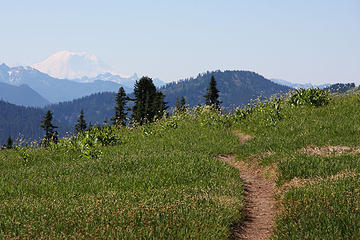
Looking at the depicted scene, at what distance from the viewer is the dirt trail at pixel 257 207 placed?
6852mm

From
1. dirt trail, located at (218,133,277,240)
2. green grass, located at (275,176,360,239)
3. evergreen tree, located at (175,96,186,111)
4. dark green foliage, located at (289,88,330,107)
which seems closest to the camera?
green grass, located at (275,176,360,239)

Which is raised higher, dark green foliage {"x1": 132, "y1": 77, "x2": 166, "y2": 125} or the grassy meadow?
dark green foliage {"x1": 132, "y1": 77, "x2": 166, "y2": 125}

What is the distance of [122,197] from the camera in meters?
7.84

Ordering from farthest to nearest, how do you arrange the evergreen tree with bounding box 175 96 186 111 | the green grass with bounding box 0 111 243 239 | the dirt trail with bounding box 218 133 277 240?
1. the evergreen tree with bounding box 175 96 186 111
2. the dirt trail with bounding box 218 133 277 240
3. the green grass with bounding box 0 111 243 239

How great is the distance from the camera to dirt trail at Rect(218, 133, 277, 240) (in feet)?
22.5

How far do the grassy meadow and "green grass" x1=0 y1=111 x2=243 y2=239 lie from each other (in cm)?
3

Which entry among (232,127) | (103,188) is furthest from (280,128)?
(103,188)

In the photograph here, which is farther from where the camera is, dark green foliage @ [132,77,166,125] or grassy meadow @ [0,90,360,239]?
dark green foliage @ [132,77,166,125]

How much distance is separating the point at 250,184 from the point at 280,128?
667 cm

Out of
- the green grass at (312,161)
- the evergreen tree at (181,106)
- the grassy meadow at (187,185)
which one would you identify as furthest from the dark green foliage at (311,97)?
the evergreen tree at (181,106)

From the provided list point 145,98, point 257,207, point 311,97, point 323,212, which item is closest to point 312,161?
point 257,207

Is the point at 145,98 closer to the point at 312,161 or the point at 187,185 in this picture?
the point at 312,161

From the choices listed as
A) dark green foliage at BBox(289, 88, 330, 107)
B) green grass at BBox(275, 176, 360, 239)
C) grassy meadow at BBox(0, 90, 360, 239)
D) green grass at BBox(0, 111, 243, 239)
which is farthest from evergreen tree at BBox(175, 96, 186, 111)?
green grass at BBox(275, 176, 360, 239)

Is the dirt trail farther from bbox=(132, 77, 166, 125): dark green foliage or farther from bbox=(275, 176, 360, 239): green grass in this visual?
bbox=(132, 77, 166, 125): dark green foliage
